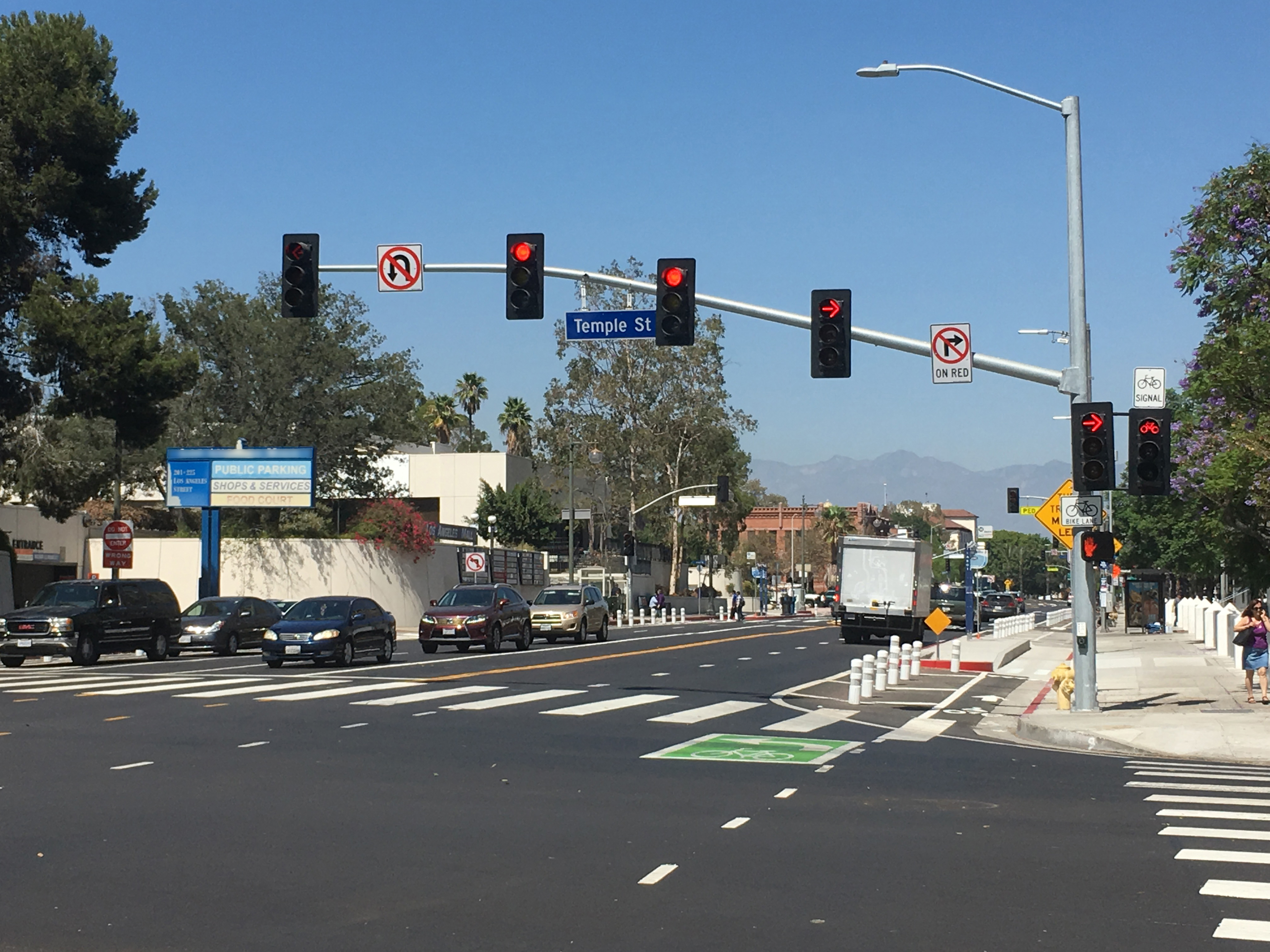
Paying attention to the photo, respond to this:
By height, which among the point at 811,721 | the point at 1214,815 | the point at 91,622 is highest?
the point at 91,622

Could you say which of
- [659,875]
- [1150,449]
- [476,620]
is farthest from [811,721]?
[476,620]

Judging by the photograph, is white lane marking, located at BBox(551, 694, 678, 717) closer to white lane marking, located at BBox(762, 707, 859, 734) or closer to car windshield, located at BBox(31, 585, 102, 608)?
white lane marking, located at BBox(762, 707, 859, 734)

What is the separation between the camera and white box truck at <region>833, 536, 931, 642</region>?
155 ft

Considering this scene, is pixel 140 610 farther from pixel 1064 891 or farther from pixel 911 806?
pixel 1064 891

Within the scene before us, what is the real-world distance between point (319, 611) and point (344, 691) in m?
7.36

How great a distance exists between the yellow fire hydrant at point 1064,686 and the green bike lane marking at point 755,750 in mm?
5925

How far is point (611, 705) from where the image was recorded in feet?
71.6

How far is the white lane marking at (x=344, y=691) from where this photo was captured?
851 inches

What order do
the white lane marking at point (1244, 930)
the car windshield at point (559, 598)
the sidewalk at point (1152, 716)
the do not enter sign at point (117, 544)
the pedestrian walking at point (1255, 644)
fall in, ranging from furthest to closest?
the car windshield at point (559, 598) < the do not enter sign at point (117, 544) < the pedestrian walking at point (1255, 644) < the sidewalk at point (1152, 716) < the white lane marking at point (1244, 930)

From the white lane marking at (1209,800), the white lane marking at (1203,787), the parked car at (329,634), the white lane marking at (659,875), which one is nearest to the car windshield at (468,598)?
the parked car at (329,634)

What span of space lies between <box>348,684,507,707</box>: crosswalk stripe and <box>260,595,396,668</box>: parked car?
218 inches

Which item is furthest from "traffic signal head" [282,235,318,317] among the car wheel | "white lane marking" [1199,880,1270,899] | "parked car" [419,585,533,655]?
"parked car" [419,585,533,655]

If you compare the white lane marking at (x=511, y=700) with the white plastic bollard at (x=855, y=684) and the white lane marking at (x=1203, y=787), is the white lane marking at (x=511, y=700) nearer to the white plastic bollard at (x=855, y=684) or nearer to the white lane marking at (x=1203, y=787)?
the white plastic bollard at (x=855, y=684)

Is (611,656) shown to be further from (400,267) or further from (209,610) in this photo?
(400,267)
